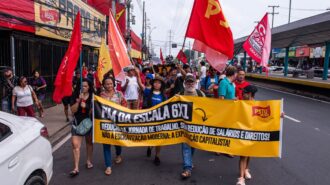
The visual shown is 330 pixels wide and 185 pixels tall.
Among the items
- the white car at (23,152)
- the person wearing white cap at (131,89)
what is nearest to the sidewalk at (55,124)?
the person wearing white cap at (131,89)

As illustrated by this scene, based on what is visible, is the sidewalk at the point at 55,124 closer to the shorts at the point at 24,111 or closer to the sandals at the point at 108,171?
the shorts at the point at 24,111

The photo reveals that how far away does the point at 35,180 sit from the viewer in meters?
3.42

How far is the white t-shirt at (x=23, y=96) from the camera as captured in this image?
24.8ft

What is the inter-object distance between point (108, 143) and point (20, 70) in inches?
280

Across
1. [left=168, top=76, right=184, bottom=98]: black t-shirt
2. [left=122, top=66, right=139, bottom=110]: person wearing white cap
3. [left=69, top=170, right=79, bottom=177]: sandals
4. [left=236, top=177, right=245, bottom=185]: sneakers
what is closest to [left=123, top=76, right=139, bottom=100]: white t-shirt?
[left=122, top=66, right=139, bottom=110]: person wearing white cap

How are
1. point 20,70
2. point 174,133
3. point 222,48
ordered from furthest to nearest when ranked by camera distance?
point 20,70 < point 222,48 < point 174,133

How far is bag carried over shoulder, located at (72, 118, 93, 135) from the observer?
5.12 meters

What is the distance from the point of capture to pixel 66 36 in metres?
14.3

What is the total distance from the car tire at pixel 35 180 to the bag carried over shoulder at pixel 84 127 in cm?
150

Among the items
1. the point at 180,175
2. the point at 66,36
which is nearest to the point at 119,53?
the point at 180,175

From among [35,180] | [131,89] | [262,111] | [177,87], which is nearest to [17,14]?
[131,89]

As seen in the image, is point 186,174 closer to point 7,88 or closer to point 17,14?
point 7,88

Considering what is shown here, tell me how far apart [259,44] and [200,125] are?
178 inches

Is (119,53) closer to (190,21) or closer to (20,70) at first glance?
(190,21)
